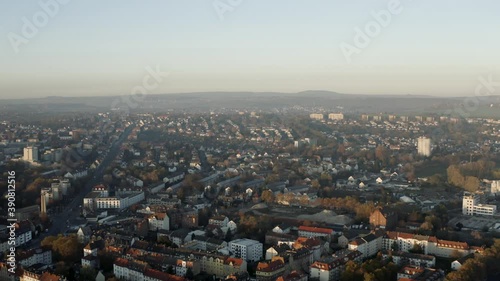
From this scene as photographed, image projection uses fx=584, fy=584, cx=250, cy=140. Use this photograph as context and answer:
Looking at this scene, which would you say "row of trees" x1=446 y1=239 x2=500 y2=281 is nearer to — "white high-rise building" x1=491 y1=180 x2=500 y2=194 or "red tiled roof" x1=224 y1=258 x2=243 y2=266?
"red tiled roof" x1=224 y1=258 x2=243 y2=266

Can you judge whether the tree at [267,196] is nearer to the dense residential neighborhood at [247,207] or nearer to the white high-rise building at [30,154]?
the dense residential neighborhood at [247,207]

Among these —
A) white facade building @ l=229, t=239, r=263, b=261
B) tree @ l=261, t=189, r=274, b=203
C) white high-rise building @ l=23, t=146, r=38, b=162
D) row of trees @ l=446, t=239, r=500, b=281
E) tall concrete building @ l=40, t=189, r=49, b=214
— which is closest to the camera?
row of trees @ l=446, t=239, r=500, b=281

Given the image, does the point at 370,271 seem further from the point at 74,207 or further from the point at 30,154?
the point at 30,154

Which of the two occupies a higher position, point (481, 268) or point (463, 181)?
point (481, 268)

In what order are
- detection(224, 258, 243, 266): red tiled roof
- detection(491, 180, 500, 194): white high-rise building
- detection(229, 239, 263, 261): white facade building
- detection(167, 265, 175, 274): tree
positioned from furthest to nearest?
1. detection(491, 180, 500, 194): white high-rise building
2. detection(229, 239, 263, 261): white facade building
3. detection(224, 258, 243, 266): red tiled roof
4. detection(167, 265, 175, 274): tree

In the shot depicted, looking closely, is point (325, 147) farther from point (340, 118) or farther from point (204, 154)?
point (340, 118)

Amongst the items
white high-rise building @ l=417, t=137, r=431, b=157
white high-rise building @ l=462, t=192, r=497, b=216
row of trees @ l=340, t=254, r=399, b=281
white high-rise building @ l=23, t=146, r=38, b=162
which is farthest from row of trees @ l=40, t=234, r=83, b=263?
white high-rise building @ l=417, t=137, r=431, b=157

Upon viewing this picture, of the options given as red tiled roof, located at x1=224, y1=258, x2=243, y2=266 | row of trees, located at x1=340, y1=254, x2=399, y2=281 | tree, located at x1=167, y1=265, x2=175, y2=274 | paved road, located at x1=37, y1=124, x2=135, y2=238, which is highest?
row of trees, located at x1=340, y1=254, x2=399, y2=281

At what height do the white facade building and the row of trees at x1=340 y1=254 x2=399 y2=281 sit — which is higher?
the row of trees at x1=340 y1=254 x2=399 y2=281

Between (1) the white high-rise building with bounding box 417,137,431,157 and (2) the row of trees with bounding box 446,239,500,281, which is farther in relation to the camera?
(1) the white high-rise building with bounding box 417,137,431,157

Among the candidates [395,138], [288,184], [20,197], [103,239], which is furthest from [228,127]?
[103,239]

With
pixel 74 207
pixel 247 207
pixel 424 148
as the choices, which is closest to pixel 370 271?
pixel 247 207
